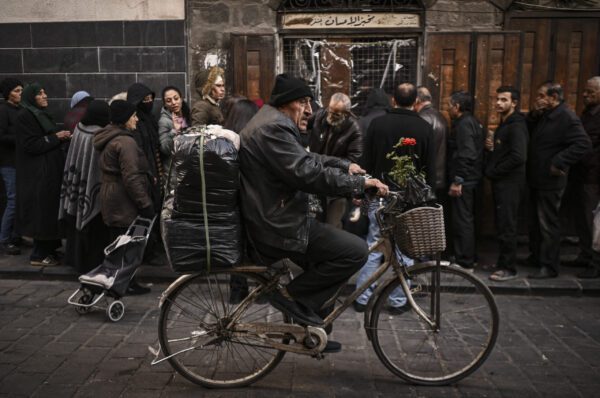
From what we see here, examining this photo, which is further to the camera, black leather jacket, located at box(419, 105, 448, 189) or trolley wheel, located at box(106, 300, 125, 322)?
black leather jacket, located at box(419, 105, 448, 189)

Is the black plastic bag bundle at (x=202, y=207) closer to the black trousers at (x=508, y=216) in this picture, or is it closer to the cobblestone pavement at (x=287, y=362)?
the cobblestone pavement at (x=287, y=362)

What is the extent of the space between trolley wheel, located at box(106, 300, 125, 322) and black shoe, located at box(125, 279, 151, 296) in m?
0.77

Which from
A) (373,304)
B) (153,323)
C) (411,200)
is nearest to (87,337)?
(153,323)

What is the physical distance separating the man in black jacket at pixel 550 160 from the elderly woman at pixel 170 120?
3911 millimetres

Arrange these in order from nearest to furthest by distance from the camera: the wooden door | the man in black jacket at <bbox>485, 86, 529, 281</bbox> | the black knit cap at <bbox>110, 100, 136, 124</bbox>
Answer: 1. the black knit cap at <bbox>110, 100, 136, 124</bbox>
2. the man in black jacket at <bbox>485, 86, 529, 281</bbox>
3. the wooden door

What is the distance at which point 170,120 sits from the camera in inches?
280

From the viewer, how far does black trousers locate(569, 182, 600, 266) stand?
6965 mm

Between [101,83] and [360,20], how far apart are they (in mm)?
3506

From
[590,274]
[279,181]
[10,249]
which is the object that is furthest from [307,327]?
[10,249]

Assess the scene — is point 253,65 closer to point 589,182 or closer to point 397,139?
point 397,139

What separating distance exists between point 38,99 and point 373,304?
4.72m

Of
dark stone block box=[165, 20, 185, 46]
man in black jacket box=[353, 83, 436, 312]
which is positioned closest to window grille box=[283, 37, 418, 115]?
dark stone block box=[165, 20, 185, 46]

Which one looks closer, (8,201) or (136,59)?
(8,201)

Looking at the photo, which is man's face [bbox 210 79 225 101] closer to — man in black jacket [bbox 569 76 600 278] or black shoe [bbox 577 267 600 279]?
man in black jacket [bbox 569 76 600 278]
